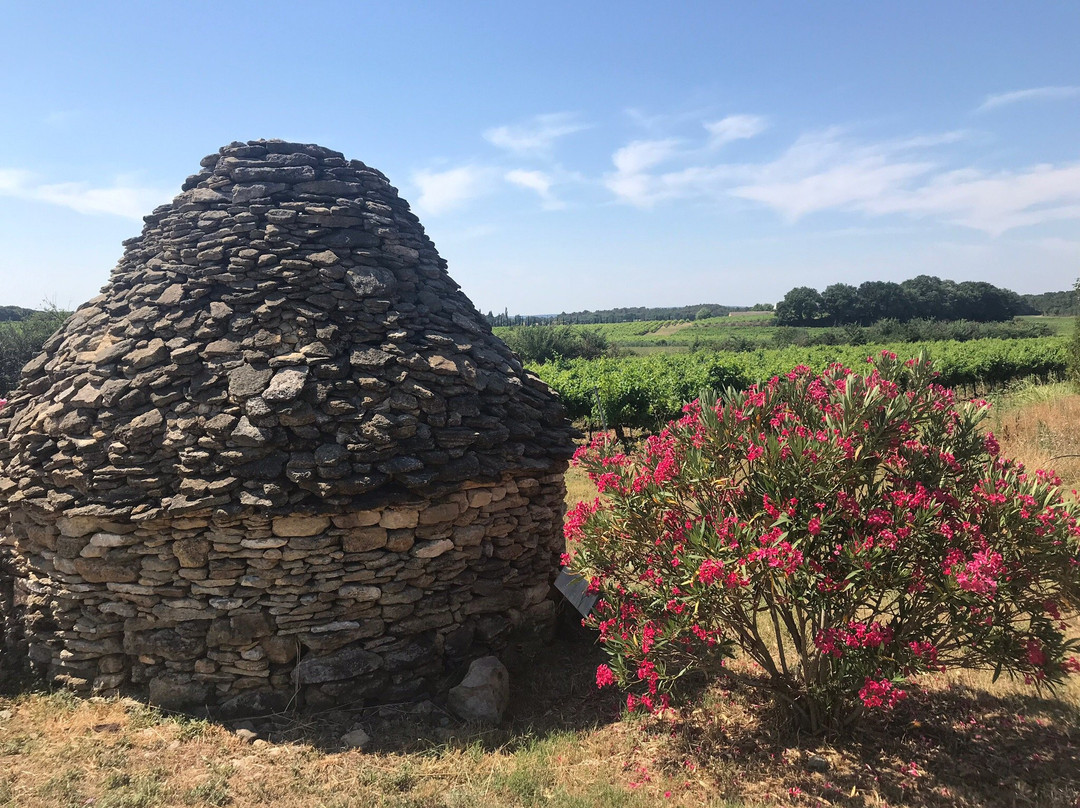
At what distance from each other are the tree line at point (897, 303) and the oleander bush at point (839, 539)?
6870 cm

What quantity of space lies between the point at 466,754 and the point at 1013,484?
4056 mm

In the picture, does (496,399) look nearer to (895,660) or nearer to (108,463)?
(108,463)

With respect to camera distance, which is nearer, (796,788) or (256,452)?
(796,788)

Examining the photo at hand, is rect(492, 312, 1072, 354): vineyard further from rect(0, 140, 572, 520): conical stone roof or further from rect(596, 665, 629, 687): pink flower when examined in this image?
rect(596, 665, 629, 687): pink flower

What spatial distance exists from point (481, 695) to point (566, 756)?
889 mm

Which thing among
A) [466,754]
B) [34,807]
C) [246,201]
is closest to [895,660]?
[466,754]

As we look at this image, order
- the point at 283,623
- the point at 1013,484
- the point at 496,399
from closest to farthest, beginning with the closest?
the point at 1013,484 → the point at 283,623 → the point at 496,399

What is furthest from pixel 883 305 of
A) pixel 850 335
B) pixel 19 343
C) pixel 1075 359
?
pixel 19 343

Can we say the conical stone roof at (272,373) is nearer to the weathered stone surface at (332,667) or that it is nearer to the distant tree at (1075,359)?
the weathered stone surface at (332,667)

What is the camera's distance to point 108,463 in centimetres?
529

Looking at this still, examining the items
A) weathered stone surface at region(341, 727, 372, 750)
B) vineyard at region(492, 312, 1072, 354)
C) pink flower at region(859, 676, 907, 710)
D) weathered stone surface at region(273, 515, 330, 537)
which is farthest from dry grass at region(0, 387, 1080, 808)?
vineyard at region(492, 312, 1072, 354)

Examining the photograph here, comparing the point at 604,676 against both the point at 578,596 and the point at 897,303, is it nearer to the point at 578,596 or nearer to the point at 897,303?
the point at 578,596

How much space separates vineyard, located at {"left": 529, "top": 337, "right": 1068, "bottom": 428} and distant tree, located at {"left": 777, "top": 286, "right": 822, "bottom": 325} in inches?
1499

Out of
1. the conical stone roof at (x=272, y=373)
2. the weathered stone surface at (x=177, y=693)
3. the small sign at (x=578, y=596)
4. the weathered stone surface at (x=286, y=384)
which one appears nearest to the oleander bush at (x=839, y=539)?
the small sign at (x=578, y=596)
